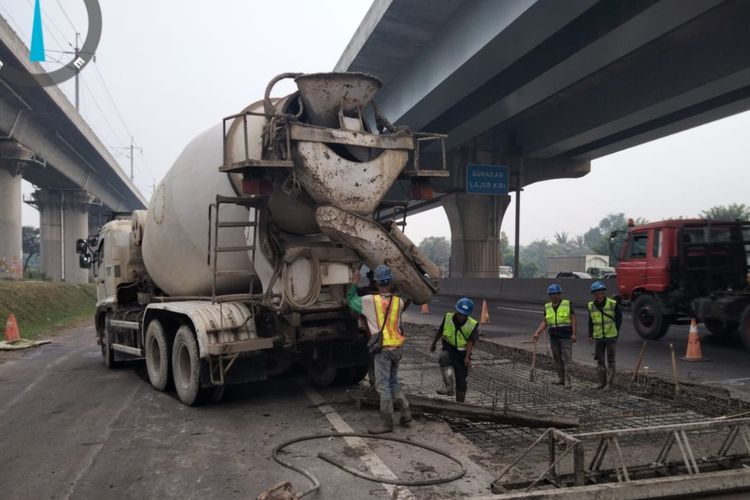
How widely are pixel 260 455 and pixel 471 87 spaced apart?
53.0 feet

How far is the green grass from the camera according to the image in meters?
20.5

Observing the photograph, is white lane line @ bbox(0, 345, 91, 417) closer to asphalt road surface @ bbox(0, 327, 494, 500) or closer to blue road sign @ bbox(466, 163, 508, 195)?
asphalt road surface @ bbox(0, 327, 494, 500)

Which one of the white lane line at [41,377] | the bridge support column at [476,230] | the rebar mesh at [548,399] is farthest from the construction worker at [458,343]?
the bridge support column at [476,230]

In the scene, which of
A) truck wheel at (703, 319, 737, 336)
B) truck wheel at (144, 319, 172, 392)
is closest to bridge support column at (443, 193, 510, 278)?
truck wheel at (703, 319, 737, 336)

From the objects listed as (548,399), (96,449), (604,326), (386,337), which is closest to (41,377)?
(96,449)

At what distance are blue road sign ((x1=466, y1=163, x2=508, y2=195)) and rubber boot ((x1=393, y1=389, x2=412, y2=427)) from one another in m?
21.3

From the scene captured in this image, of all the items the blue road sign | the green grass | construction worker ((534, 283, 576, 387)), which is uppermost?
the blue road sign

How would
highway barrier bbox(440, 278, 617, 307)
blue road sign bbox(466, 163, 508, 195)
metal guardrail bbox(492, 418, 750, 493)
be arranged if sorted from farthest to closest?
blue road sign bbox(466, 163, 508, 195)
highway barrier bbox(440, 278, 617, 307)
metal guardrail bbox(492, 418, 750, 493)

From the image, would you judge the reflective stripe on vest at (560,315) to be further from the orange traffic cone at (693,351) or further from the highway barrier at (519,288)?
the highway barrier at (519,288)

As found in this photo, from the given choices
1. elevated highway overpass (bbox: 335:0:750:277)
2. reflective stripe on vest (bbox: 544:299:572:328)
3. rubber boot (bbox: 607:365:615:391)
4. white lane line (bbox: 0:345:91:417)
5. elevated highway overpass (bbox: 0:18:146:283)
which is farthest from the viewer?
elevated highway overpass (bbox: 0:18:146:283)

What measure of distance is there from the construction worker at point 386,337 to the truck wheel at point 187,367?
2.23 m

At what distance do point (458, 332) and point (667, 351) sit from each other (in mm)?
7300

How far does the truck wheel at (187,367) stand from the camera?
707 cm

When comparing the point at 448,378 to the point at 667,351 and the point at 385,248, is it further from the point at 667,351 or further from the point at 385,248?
the point at 667,351
